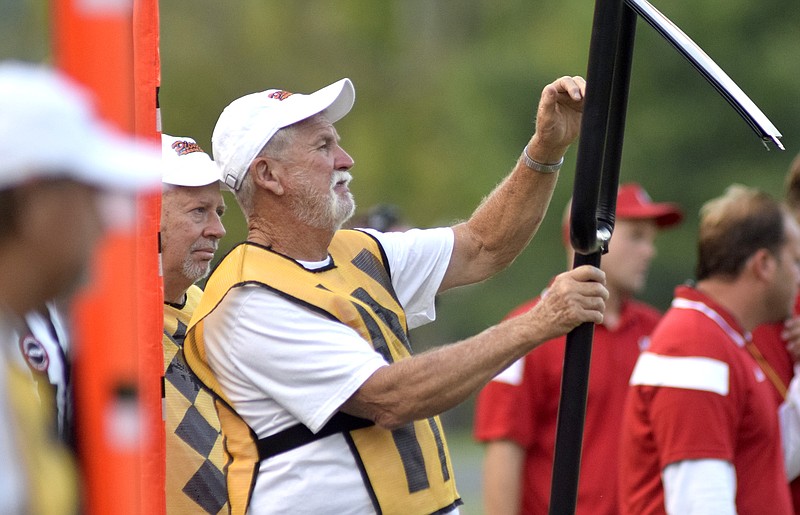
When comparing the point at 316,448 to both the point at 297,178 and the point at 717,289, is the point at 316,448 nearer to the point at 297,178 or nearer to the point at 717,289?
the point at 297,178

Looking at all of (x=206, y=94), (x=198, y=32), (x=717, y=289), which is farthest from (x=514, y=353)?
(x=198, y=32)

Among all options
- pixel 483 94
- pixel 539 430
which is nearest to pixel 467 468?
pixel 483 94

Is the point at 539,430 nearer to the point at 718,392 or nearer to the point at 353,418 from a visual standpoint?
the point at 718,392

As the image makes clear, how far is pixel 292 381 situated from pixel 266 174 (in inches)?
23.5

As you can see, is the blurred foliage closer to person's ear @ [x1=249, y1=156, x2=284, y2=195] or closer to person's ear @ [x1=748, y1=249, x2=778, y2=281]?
person's ear @ [x1=748, y1=249, x2=778, y2=281]

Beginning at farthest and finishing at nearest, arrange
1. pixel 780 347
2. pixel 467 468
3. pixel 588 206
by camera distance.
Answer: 1. pixel 467 468
2. pixel 780 347
3. pixel 588 206

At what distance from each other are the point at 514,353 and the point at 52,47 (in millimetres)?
1830

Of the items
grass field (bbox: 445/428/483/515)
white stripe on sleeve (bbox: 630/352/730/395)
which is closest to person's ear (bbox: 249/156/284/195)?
white stripe on sleeve (bbox: 630/352/730/395)

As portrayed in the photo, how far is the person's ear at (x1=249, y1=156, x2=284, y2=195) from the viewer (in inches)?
134

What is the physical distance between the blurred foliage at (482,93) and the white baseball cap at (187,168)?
1631 centimetres

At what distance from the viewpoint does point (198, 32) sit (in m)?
26.1

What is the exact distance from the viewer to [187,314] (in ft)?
12.7

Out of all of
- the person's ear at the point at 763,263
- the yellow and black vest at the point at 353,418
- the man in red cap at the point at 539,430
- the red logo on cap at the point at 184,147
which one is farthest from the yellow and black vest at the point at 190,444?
the person's ear at the point at 763,263

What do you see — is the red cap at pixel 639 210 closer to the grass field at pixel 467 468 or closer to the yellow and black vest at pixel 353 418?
the yellow and black vest at pixel 353 418
